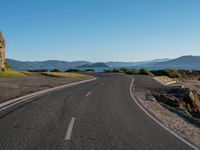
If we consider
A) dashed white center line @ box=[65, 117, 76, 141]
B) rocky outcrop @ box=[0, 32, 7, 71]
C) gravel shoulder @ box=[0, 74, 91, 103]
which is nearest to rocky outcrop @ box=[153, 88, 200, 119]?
gravel shoulder @ box=[0, 74, 91, 103]

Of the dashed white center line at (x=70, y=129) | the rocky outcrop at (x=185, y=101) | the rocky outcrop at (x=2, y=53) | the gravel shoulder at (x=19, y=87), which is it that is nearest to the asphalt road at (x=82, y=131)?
the dashed white center line at (x=70, y=129)

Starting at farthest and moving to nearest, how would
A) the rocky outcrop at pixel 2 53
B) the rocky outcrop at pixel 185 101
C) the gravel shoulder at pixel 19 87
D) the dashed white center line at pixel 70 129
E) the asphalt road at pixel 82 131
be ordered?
the rocky outcrop at pixel 2 53 → the rocky outcrop at pixel 185 101 → the gravel shoulder at pixel 19 87 → the dashed white center line at pixel 70 129 → the asphalt road at pixel 82 131

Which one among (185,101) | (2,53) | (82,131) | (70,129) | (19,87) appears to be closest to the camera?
(82,131)

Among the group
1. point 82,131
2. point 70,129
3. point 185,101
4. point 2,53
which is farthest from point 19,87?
point 2,53

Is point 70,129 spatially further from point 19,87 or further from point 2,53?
point 2,53

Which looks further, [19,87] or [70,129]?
[19,87]

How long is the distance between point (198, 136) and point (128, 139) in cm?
247

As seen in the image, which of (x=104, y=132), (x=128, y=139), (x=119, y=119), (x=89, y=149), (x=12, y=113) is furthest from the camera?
(x=12, y=113)

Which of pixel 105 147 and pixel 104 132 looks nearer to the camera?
pixel 105 147

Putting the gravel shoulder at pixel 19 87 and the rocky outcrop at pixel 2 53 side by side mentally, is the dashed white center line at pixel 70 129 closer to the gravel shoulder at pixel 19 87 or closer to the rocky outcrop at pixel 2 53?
the gravel shoulder at pixel 19 87

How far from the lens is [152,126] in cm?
908

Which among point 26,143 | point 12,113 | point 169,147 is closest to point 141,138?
point 169,147

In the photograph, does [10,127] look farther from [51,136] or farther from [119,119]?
[119,119]

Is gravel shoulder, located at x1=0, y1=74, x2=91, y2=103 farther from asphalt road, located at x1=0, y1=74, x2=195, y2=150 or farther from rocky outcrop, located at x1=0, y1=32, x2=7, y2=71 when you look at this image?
rocky outcrop, located at x1=0, y1=32, x2=7, y2=71
